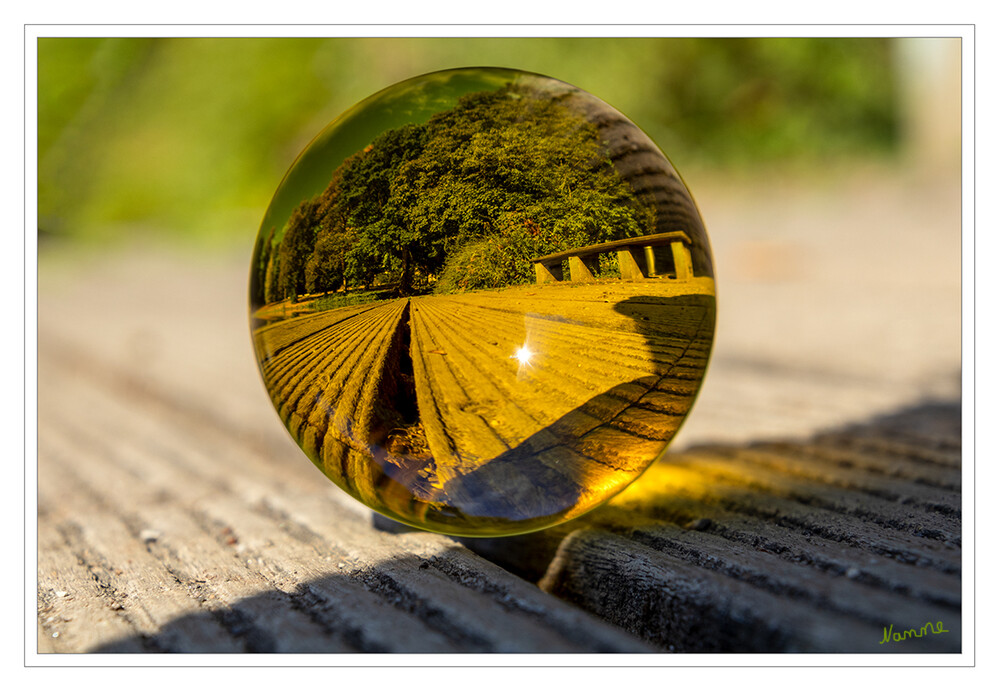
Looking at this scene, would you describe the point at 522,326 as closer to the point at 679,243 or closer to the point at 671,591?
the point at 679,243

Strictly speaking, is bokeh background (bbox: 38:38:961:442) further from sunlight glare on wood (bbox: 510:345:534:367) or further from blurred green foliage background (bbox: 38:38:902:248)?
sunlight glare on wood (bbox: 510:345:534:367)

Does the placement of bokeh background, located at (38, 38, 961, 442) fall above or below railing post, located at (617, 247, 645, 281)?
above

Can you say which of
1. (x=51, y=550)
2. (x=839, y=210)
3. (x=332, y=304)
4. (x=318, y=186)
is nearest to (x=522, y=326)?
(x=332, y=304)

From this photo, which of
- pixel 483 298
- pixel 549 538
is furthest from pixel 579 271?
pixel 549 538

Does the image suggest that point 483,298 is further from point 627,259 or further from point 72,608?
point 72,608

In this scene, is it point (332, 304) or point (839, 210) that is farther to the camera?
point (839, 210)
